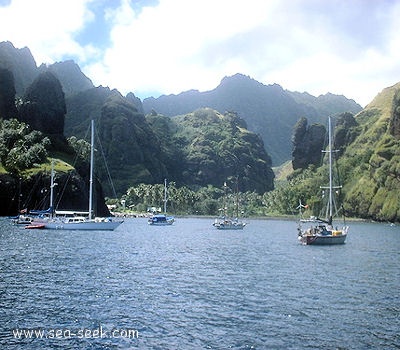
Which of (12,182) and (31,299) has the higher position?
(12,182)

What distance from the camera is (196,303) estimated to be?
37062 millimetres

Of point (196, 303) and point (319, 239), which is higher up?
point (319, 239)

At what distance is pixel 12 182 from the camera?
7347 inches

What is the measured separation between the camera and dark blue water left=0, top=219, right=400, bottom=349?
90.5 feet

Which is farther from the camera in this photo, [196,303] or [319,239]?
[319,239]

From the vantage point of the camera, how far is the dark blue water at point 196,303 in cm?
2759

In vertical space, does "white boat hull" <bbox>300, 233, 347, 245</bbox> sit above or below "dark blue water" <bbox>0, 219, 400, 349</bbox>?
above

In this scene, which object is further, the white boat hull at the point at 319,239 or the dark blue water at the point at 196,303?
the white boat hull at the point at 319,239

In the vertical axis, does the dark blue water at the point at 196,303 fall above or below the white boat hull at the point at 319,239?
below

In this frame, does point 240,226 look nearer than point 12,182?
Yes

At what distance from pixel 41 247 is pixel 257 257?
36366mm

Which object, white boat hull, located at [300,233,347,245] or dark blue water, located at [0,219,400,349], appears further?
white boat hull, located at [300,233,347,245]

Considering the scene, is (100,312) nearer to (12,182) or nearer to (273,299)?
(273,299)

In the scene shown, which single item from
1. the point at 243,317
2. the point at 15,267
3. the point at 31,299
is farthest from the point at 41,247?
the point at 243,317
